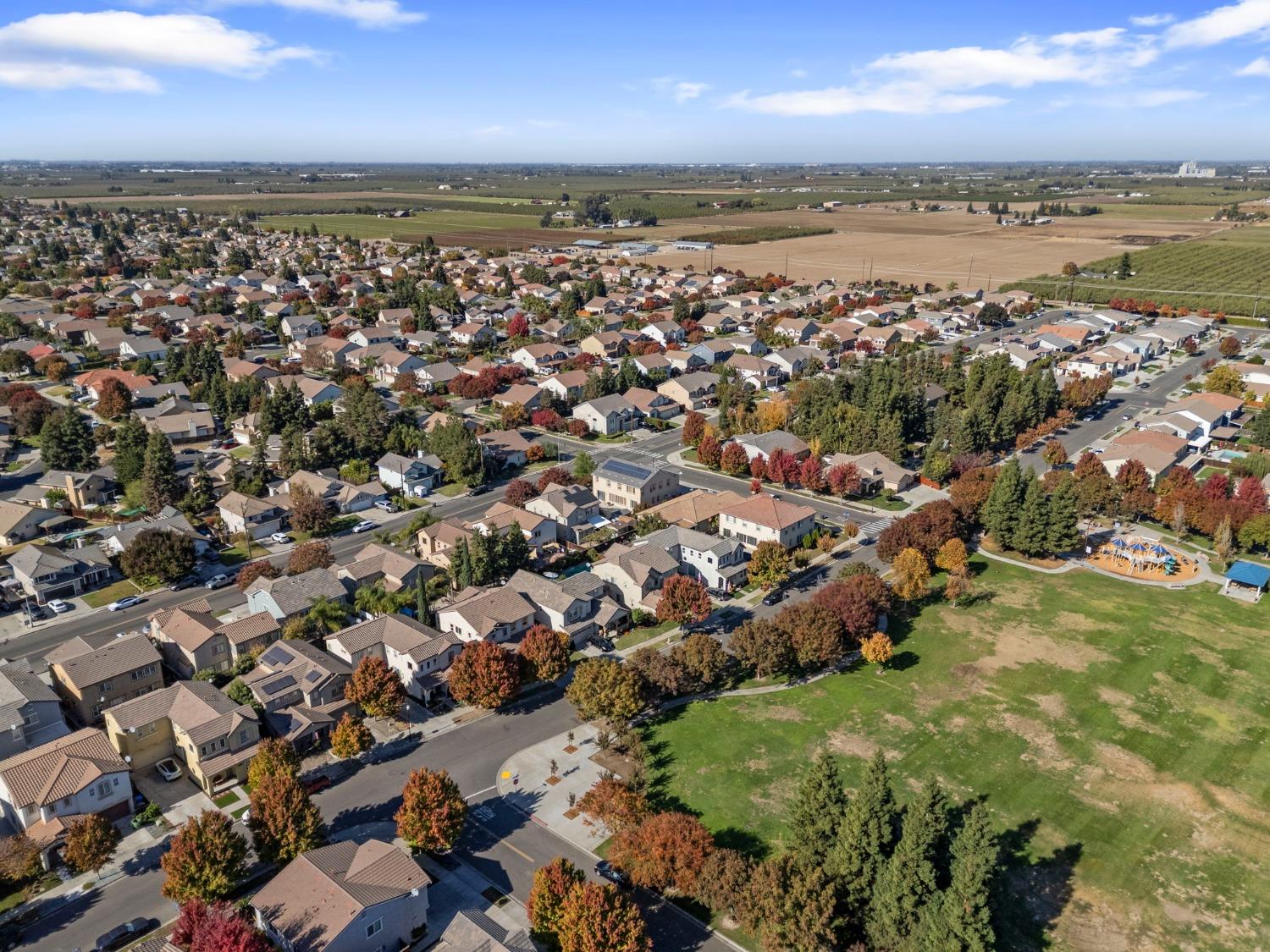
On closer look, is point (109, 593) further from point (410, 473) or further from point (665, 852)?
point (665, 852)

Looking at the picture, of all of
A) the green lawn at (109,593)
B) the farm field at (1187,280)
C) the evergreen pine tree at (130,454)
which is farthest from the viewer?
the farm field at (1187,280)

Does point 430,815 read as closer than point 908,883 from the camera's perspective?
No

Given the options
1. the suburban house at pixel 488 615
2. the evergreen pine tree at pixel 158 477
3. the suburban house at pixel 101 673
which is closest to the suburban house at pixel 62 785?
the suburban house at pixel 101 673

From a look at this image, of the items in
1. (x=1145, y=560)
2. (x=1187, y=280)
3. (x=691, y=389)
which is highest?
(x=1187, y=280)

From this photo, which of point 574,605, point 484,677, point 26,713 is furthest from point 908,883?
point 26,713

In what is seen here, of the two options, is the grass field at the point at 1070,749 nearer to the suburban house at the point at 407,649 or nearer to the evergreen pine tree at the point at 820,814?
the evergreen pine tree at the point at 820,814

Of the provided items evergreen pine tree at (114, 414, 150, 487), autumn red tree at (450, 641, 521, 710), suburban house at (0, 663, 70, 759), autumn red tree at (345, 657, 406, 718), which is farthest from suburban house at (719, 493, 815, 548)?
evergreen pine tree at (114, 414, 150, 487)
